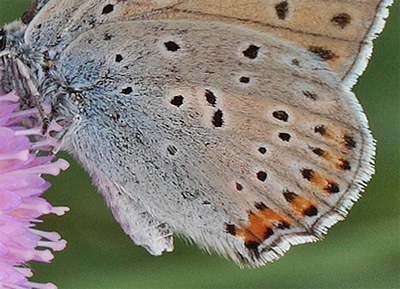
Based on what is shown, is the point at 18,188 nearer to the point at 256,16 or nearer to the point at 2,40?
the point at 2,40

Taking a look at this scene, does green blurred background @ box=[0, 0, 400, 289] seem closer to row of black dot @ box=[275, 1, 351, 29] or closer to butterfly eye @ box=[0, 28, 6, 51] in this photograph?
butterfly eye @ box=[0, 28, 6, 51]

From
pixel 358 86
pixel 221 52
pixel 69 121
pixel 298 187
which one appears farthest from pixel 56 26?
pixel 358 86

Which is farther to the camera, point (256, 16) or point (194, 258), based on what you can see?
point (194, 258)

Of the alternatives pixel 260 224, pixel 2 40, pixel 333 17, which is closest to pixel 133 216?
pixel 260 224

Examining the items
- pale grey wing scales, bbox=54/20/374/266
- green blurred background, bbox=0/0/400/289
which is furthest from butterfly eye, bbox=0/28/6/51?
green blurred background, bbox=0/0/400/289

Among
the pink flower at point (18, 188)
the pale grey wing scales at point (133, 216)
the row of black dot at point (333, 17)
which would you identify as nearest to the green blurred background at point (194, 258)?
the pale grey wing scales at point (133, 216)

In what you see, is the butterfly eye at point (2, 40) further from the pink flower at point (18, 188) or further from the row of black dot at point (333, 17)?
the row of black dot at point (333, 17)

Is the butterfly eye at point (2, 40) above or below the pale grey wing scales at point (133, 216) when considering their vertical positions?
above
